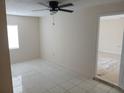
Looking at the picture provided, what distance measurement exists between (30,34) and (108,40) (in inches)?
212

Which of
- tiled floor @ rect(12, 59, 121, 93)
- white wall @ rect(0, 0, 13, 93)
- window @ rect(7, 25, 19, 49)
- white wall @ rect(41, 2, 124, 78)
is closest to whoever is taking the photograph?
white wall @ rect(0, 0, 13, 93)

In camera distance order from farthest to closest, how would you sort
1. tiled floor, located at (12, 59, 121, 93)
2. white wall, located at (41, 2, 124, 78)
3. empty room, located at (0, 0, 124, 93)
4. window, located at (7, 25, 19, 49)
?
window, located at (7, 25, 19, 49) < white wall, located at (41, 2, 124, 78) < tiled floor, located at (12, 59, 121, 93) < empty room, located at (0, 0, 124, 93)

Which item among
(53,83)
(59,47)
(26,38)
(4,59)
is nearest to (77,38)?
(59,47)

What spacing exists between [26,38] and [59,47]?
1.97 meters

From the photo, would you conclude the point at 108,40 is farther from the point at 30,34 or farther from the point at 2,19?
the point at 2,19

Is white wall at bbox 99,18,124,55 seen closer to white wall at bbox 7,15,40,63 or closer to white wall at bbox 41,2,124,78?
white wall at bbox 41,2,124,78

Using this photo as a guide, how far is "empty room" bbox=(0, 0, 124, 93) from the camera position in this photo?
9.02 feet

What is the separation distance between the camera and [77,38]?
3.90 meters

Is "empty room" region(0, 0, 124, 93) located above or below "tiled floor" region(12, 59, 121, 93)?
above

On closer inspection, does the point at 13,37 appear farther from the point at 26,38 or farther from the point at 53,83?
the point at 53,83

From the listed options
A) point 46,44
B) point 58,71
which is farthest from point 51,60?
point 58,71

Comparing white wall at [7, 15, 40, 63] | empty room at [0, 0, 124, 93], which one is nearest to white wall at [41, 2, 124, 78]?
empty room at [0, 0, 124, 93]

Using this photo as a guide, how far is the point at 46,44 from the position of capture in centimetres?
564

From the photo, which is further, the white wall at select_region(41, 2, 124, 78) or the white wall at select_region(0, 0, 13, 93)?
the white wall at select_region(41, 2, 124, 78)
